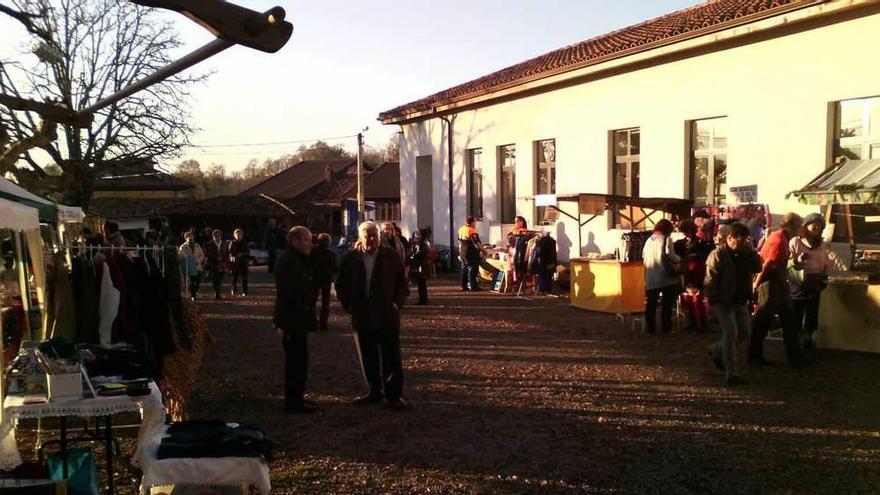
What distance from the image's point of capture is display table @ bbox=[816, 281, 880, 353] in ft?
27.7

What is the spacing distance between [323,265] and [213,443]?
7501 millimetres

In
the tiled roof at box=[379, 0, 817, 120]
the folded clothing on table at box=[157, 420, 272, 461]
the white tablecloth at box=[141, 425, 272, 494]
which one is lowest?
the white tablecloth at box=[141, 425, 272, 494]

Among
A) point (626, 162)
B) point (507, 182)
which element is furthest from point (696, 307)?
point (507, 182)

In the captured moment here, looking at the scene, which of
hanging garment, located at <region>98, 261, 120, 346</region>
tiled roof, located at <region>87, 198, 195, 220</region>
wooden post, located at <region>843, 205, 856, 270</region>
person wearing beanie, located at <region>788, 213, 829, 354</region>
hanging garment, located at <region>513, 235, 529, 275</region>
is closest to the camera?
hanging garment, located at <region>98, 261, 120, 346</region>

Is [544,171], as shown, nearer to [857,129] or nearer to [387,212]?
[857,129]

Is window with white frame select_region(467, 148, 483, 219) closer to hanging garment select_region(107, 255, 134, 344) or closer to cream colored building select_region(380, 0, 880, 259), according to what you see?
cream colored building select_region(380, 0, 880, 259)

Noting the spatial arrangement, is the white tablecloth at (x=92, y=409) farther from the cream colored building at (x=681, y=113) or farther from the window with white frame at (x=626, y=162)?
the window with white frame at (x=626, y=162)

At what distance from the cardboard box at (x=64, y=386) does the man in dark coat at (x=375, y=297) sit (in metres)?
2.70

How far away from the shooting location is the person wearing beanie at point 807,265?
8.40 m

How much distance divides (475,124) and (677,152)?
7.78m

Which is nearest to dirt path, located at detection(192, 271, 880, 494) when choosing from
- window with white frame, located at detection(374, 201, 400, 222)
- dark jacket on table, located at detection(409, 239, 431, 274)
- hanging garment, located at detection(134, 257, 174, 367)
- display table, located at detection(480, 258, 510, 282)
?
hanging garment, located at detection(134, 257, 174, 367)

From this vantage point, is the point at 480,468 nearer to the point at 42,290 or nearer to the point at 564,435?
the point at 564,435

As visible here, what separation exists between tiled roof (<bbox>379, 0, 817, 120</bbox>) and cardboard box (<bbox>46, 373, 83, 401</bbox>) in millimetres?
11369

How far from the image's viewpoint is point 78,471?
3.96m
